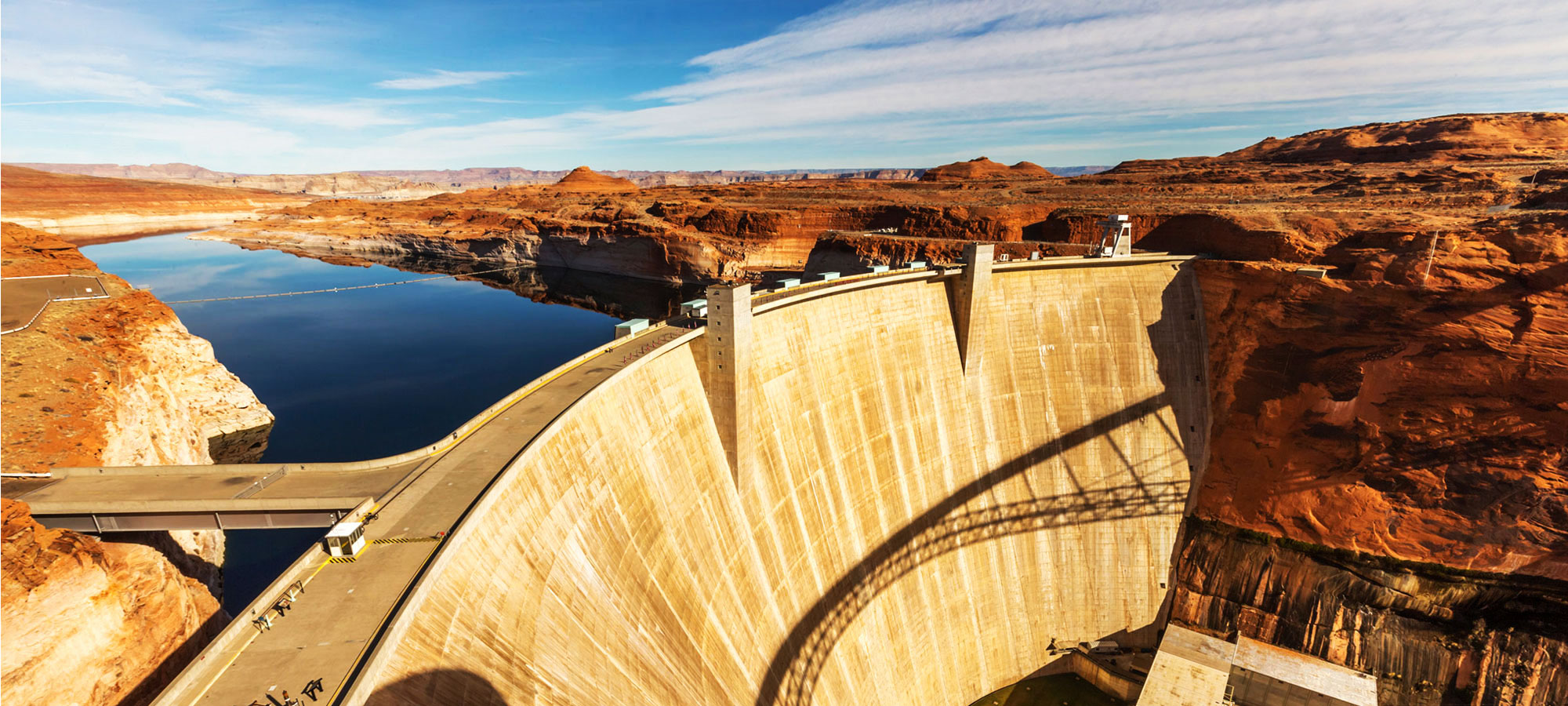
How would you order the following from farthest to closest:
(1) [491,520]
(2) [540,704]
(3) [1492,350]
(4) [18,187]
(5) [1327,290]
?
(4) [18,187]
(5) [1327,290]
(3) [1492,350]
(1) [491,520]
(2) [540,704]

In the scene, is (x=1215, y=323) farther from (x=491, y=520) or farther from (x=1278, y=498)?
(x=491, y=520)

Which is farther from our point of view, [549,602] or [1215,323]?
[1215,323]

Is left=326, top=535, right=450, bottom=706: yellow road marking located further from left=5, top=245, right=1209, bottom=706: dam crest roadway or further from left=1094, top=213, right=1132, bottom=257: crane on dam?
left=1094, top=213, right=1132, bottom=257: crane on dam

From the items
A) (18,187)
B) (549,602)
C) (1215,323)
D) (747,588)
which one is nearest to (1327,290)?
(1215,323)

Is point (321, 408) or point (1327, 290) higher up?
point (1327, 290)

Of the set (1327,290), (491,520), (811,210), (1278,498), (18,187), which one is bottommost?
(1278,498)

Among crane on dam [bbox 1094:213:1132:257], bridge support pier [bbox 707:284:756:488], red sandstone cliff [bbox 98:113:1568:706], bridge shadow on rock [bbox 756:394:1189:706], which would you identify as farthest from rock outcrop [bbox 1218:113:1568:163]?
bridge support pier [bbox 707:284:756:488]

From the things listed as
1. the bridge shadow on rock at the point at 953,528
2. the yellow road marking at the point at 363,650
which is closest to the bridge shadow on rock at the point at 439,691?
the yellow road marking at the point at 363,650

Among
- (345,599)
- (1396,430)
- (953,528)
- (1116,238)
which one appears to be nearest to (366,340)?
(345,599)
